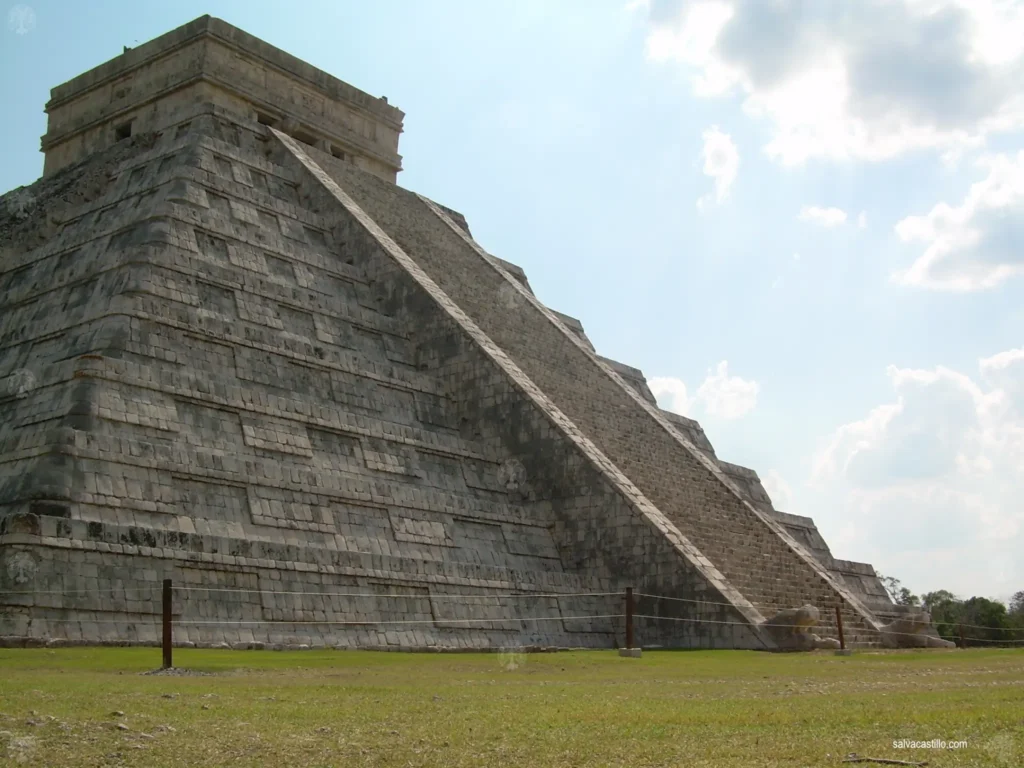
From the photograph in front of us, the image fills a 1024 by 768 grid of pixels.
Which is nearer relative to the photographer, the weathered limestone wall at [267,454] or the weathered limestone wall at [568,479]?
the weathered limestone wall at [267,454]

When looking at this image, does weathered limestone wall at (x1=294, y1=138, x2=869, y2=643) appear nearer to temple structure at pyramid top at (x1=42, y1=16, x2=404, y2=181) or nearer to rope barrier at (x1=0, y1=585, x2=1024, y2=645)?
rope barrier at (x1=0, y1=585, x2=1024, y2=645)

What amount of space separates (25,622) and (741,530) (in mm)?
11467

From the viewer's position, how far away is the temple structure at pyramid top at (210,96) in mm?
21672

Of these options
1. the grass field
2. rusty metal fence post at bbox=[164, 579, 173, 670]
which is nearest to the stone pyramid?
rusty metal fence post at bbox=[164, 579, 173, 670]

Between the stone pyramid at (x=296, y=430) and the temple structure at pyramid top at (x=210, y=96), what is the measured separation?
0.25 ft

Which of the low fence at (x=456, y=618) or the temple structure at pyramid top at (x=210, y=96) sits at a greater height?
the temple structure at pyramid top at (x=210, y=96)

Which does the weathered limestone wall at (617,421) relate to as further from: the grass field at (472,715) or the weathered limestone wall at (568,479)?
the grass field at (472,715)

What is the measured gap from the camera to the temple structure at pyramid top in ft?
71.1

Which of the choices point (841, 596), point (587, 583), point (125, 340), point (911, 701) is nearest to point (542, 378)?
point (587, 583)

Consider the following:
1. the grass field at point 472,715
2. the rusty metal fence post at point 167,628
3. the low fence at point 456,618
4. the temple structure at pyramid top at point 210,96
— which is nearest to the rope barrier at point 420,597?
the low fence at point 456,618

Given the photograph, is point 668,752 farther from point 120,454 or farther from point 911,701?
point 120,454

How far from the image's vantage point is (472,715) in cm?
640

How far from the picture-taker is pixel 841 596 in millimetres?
17578

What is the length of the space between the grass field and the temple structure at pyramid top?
47.1 feet
